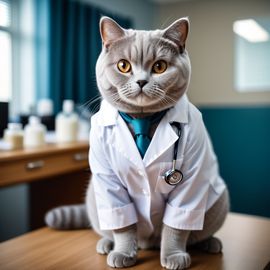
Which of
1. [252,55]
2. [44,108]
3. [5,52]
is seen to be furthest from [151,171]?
[252,55]

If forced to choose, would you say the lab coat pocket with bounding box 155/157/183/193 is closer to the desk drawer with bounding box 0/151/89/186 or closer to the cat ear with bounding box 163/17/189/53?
the cat ear with bounding box 163/17/189/53

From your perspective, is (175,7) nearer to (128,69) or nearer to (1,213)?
(1,213)

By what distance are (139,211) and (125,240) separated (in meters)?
0.07

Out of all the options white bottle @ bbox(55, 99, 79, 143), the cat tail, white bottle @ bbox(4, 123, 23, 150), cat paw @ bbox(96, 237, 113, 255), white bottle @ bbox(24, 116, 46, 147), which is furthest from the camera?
white bottle @ bbox(55, 99, 79, 143)

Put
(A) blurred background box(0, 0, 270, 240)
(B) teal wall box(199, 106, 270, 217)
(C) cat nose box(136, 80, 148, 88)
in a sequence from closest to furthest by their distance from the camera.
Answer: (C) cat nose box(136, 80, 148, 88)
(A) blurred background box(0, 0, 270, 240)
(B) teal wall box(199, 106, 270, 217)

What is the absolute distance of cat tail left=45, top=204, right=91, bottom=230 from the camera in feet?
3.17

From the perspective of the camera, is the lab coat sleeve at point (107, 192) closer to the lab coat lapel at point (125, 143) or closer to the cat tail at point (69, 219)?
the lab coat lapel at point (125, 143)

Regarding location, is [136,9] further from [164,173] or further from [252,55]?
[164,173]

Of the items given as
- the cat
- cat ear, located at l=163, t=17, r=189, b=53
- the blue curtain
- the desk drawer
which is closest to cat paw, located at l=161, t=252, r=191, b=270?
the cat

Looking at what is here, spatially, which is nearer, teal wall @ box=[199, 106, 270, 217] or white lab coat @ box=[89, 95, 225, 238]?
white lab coat @ box=[89, 95, 225, 238]

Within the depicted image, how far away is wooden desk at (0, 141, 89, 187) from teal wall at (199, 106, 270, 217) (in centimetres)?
102

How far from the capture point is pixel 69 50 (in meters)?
2.09

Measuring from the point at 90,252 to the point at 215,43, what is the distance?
2.25 m

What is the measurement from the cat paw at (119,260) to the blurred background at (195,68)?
72 centimetres
